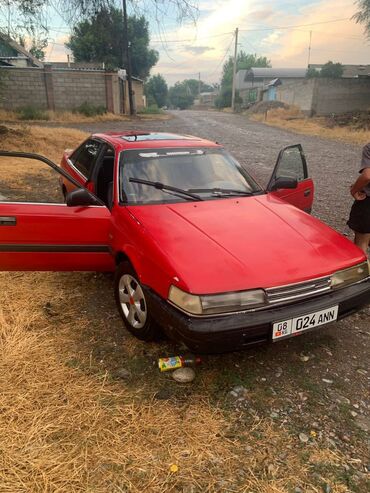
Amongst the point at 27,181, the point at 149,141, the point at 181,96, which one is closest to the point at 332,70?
the point at 27,181

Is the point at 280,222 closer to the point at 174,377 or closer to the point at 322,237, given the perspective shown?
the point at 322,237

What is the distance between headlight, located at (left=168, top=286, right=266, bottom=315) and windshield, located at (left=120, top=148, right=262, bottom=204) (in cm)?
119

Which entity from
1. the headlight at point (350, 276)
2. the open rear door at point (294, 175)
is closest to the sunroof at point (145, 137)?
the open rear door at point (294, 175)

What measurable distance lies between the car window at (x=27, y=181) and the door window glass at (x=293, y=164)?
3734 millimetres

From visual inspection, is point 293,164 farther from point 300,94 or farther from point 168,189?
point 300,94

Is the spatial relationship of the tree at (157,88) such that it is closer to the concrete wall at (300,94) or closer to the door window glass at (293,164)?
the concrete wall at (300,94)

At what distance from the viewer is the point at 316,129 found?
76.3 ft

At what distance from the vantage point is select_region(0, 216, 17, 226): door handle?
3215mm

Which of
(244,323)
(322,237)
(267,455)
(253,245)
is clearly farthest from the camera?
(322,237)

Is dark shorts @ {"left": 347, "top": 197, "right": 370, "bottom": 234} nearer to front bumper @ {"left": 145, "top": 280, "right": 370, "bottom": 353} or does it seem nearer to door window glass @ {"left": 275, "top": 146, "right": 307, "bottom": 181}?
door window glass @ {"left": 275, "top": 146, "right": 307, "bottom": 181}

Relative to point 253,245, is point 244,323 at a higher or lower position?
lower

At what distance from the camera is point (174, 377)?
2.63 m

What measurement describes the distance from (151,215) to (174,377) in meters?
1.22

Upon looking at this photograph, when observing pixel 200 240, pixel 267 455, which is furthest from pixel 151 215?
pixel 267 455
